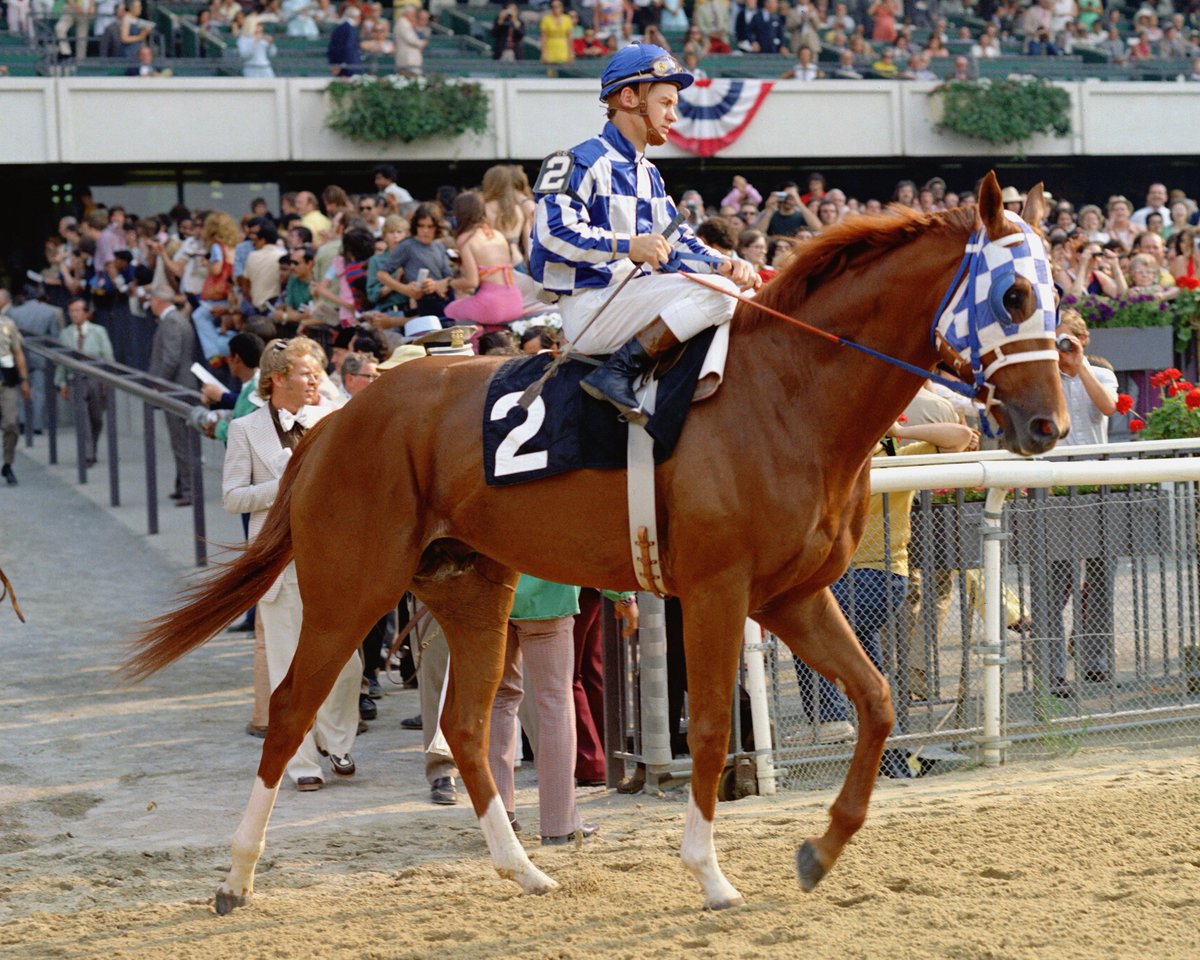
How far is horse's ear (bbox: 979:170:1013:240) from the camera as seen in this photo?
164 inches

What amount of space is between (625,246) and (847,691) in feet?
4.88

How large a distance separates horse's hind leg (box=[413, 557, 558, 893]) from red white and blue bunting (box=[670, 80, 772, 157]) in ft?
55.3

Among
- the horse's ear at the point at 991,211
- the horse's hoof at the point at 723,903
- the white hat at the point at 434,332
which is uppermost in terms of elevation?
the horse's ear at the point at 991,211

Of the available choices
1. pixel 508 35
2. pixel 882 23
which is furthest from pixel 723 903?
pixel 882 23

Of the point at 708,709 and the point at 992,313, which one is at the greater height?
the point at 992,313

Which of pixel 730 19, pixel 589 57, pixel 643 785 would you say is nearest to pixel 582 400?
pixel 643 785

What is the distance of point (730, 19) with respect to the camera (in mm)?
24500

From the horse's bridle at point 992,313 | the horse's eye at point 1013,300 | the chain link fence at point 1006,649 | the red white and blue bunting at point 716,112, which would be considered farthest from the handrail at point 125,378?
the red white and blue bunting at point 716,112

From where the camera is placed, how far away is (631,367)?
457 cm

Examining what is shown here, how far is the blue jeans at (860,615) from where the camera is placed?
6.06 m

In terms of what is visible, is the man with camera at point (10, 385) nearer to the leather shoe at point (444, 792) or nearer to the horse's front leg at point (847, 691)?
the leather shoe at point (444, 792)

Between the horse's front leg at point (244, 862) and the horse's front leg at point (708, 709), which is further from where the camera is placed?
the horse's front leg at point (244, 862)

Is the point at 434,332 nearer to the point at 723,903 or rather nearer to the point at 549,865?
the point at 549,865

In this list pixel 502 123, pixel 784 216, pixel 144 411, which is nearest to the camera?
pixel 144 411
